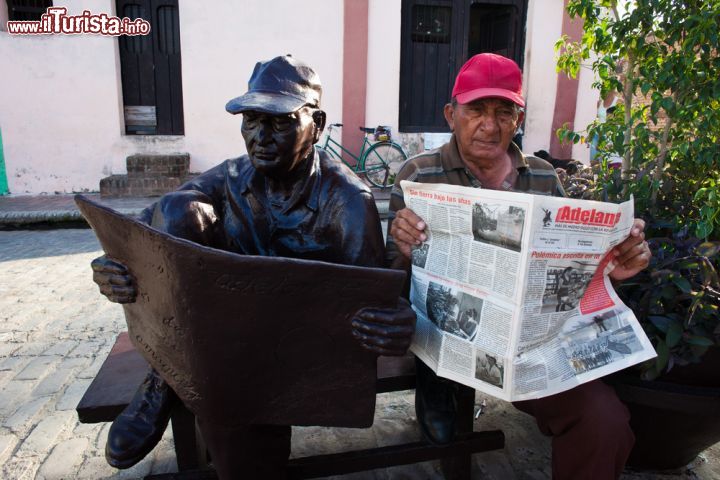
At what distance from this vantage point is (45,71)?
7.81m

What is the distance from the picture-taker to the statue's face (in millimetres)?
1465

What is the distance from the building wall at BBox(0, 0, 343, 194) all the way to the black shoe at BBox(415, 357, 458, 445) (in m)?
6.91

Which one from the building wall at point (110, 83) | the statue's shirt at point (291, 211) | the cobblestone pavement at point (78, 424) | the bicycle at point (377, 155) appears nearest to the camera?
the statue's shirt at point (291, 211)

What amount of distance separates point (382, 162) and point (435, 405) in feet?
22.3

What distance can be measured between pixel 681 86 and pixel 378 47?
22.0 feet

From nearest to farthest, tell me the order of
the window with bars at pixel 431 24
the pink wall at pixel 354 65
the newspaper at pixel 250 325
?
1. the newspaper at pixel 250 325
2. the pink wall at pixel 354 65
3. the window with bars at pixel 431 24

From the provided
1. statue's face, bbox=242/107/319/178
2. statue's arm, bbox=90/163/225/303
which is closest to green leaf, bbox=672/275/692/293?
statue's face, bbox=242/107/319/178

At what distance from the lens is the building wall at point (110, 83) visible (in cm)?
780

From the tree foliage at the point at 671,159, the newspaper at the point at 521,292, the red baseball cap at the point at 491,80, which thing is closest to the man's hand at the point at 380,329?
the newspaper at the point at 521,292

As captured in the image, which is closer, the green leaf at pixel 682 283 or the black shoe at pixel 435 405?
the green leaf at pixel 682 283

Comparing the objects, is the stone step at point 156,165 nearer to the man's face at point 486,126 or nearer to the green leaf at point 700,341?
the man's face at point 486,126

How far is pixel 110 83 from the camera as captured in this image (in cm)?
791

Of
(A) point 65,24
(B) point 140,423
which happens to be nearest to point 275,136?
(B) point 140,423

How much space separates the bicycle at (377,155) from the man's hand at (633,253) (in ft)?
23.1
